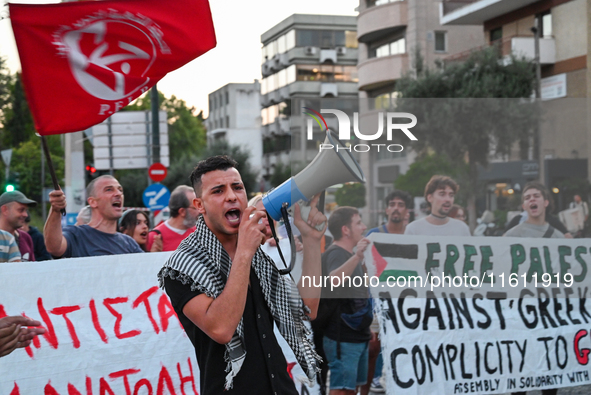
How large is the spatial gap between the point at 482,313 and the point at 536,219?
89 cm

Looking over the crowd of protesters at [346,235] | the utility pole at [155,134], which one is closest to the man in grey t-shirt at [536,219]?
the crowd of protesters at [346,235]

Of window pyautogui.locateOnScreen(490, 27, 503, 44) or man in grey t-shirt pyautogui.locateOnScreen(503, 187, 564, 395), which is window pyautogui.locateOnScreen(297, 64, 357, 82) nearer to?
window pyautogui.locateOnScreen(490, 27, 503, 44)

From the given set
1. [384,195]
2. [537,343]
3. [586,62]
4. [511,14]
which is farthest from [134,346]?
[511,14]

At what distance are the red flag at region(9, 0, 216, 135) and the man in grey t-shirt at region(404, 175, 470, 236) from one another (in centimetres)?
229

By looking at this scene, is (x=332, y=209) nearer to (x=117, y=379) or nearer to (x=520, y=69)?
(x=117, y=379)

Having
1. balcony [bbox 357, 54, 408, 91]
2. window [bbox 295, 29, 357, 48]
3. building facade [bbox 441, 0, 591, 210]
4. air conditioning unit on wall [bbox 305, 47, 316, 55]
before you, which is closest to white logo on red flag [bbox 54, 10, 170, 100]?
building facade [bbox 441, 0, 591, 210]

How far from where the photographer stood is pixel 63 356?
4230 mm

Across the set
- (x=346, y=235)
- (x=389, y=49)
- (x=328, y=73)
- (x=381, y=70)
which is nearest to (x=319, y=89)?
(x=328, y=73)

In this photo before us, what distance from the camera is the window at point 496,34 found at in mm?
25531

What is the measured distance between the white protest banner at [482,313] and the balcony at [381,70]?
24832mm

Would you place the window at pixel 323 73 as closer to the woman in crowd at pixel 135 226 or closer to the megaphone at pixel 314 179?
the woman in crowd at pixel 135 226

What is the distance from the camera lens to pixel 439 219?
5215 mm

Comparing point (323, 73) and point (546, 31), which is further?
point (323, 73)

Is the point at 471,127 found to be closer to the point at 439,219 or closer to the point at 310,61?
the point at 439,219
